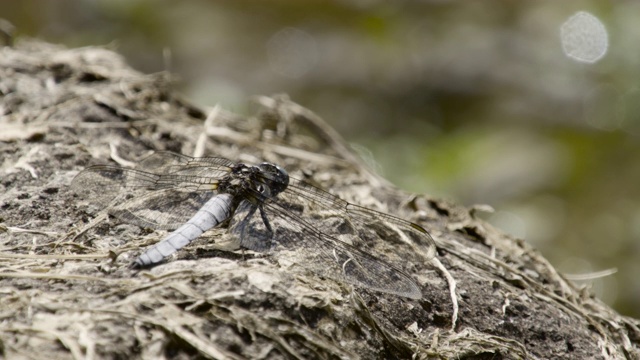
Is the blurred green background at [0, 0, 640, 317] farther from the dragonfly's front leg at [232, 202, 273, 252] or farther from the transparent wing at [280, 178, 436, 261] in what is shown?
the dragonfly's front leg at [232, 202, 273, 252]

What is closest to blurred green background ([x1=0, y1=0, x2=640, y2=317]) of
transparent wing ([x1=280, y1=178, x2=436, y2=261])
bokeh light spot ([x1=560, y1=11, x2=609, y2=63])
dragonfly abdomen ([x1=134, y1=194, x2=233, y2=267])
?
bokeh light spot ([x1=560, y1=11, x2=609, y2=63])

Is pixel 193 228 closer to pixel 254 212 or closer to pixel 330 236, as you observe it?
pixel 254 212

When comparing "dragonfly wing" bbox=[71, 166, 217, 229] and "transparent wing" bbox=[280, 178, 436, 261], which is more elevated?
"transparent wing" bbox=[280, 178, 436, 261]

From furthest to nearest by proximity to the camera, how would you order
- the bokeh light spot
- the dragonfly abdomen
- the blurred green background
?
the bokeh light spot
the blurred green background
the dragonfly abdomen

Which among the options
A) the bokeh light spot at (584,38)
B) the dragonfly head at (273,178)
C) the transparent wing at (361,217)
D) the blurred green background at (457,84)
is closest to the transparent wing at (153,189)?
the dragonfly head at (273,178)

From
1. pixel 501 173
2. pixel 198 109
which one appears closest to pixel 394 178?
pixel 501 173

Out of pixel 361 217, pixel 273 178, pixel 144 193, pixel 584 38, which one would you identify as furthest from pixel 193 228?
pixel 584 38
